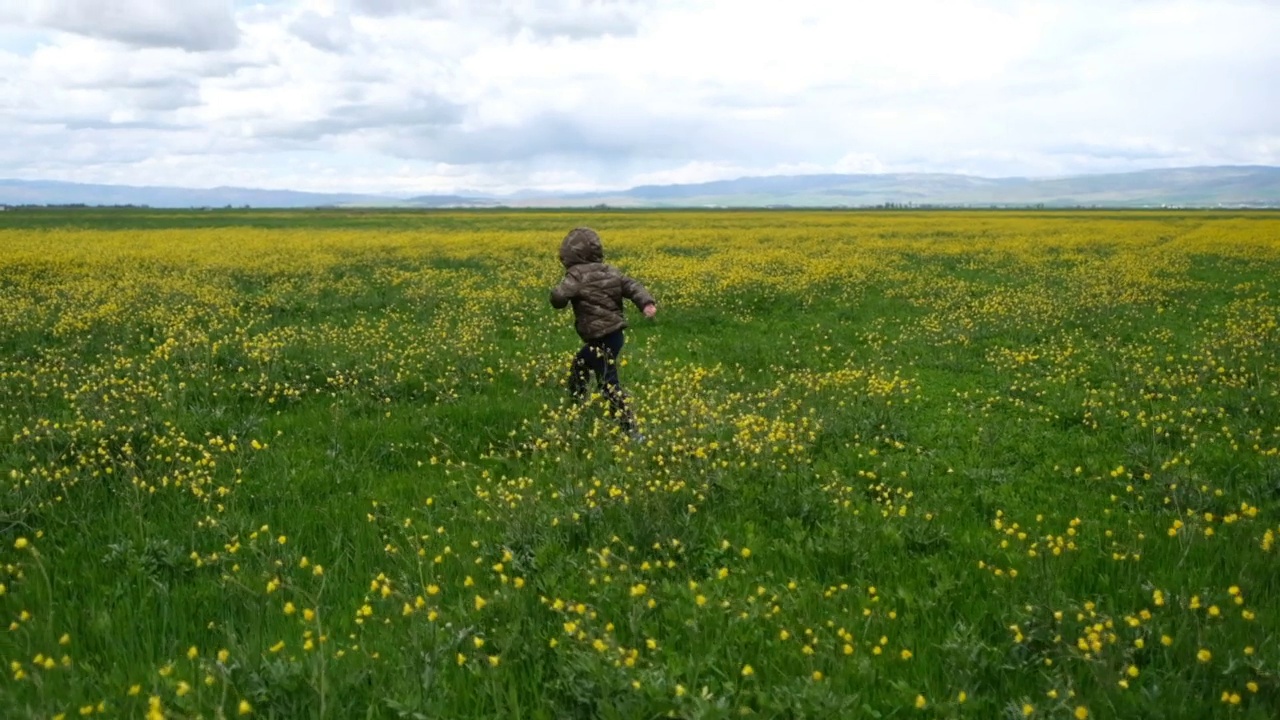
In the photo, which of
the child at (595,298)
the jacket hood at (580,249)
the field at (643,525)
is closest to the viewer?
the field at (643,525)

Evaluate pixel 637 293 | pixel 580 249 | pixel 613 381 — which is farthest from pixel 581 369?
pixel 580 249

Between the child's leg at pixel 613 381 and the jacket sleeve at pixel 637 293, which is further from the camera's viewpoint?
the jacket sleeve at pixel 637 293

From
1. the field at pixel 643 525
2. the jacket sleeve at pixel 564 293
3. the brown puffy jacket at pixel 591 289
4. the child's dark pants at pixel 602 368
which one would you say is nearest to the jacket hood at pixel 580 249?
the brown puffy jacket at pixel 591 289

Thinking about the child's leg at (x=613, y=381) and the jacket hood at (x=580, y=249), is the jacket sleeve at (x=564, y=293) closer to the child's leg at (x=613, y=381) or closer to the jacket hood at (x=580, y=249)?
the jacket hood at (x=580, y=249)

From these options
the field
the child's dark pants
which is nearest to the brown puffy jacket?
the child's dark pants

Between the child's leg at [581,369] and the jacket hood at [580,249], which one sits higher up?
the jacket hood at [580,249]

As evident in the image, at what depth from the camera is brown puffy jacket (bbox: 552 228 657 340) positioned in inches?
336

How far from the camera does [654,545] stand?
201 inches

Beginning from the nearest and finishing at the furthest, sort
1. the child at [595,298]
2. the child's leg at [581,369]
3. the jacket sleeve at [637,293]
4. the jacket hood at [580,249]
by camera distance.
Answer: the jacket sleeve at [637,293]
the child at [595,298]
the jacket hood at [580,249]
the child's leg at [581,369]

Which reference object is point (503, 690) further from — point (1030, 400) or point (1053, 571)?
point (1030, 400)

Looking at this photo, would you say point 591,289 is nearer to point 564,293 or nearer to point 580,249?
point 564,293

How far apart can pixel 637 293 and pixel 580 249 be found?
0.83m

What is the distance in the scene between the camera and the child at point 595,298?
8.48 meters

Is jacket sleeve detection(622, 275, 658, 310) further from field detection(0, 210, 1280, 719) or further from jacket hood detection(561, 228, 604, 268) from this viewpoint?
field detection(0, 210, 1280, 719)
